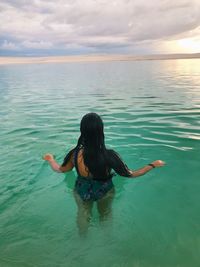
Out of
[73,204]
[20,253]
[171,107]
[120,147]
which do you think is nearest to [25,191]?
[73,204]

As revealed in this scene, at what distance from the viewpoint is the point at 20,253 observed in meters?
4.21

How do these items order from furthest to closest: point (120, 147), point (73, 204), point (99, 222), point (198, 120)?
point (198, 120) < point (120, 147) < point (73, 204) < point (99, 222)

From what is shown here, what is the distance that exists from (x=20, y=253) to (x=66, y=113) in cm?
993

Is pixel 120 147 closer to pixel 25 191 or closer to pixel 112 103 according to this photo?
pixel 25 191

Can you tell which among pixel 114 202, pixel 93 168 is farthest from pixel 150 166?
pixel 114 202

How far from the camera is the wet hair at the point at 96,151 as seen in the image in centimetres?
384

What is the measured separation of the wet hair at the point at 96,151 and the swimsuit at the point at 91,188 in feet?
0.41

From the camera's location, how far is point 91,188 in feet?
14.6

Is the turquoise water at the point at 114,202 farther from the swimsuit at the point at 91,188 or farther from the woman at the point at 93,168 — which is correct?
the swimsuit at the point at 91,188

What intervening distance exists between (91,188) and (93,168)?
1.37 feet

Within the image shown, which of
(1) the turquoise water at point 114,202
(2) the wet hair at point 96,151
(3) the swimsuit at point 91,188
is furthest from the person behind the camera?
(3) the swimsuit at point 91,188

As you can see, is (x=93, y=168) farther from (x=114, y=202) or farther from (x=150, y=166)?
(x=114, y=202)

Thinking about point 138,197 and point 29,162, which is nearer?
point 138,197

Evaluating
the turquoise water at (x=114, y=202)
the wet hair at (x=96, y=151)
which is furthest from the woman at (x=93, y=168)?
the turquoise water at (x=114, y=202)
